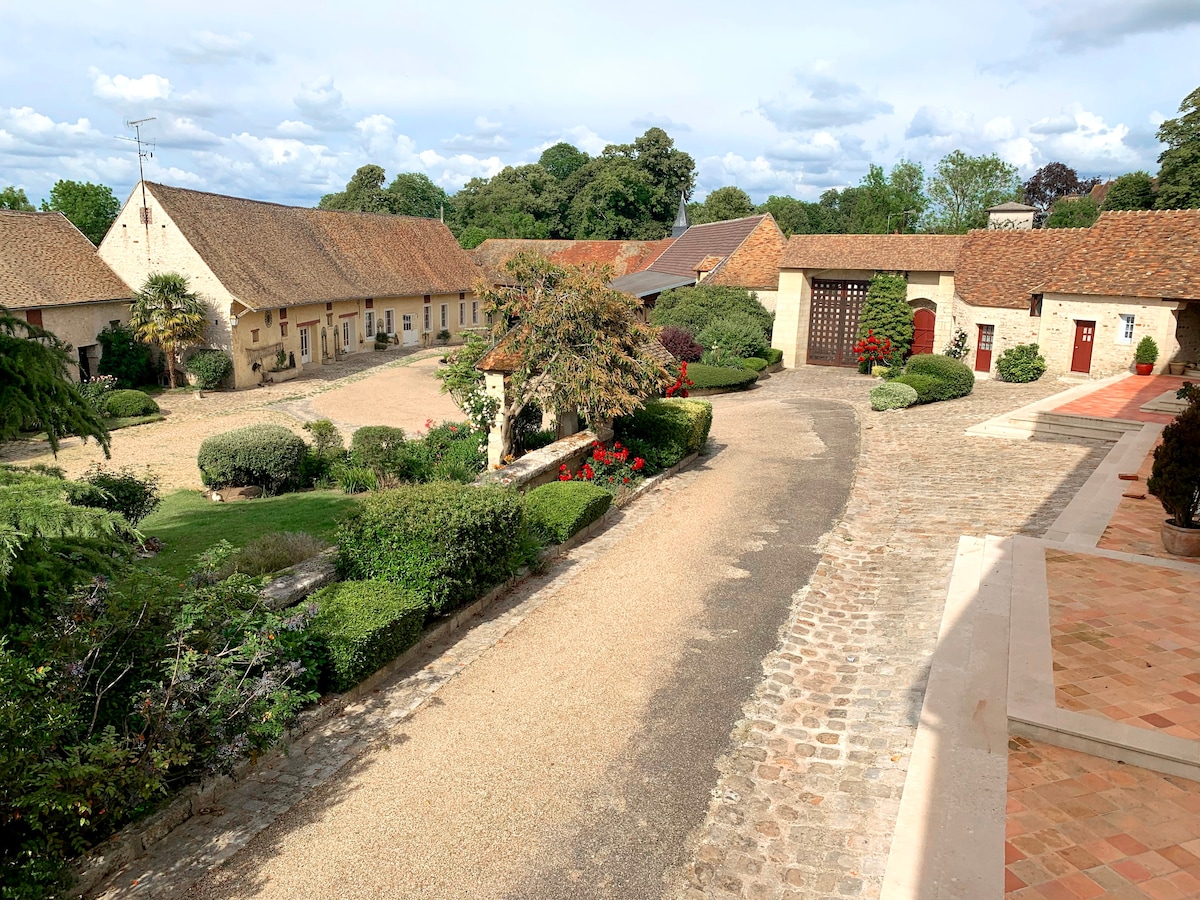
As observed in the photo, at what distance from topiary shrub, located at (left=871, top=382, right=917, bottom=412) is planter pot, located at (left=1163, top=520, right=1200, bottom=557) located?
13734mm

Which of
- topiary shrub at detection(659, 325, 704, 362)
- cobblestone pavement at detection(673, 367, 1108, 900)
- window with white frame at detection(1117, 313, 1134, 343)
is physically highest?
window with white frame at detection(1117, 313, 1134, 343)

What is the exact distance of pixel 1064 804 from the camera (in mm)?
5574

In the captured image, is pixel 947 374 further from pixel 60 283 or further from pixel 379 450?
pixel 60 283

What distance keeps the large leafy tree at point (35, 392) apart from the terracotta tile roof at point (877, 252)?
2956 centimetres

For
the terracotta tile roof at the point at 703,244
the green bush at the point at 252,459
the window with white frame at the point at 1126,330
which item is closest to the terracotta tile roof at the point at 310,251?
the terracotta tile roof at the point at 703,244

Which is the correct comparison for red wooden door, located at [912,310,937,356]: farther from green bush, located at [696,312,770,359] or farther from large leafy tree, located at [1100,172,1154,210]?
large leafy tree, located at [1100,172,1154,210]

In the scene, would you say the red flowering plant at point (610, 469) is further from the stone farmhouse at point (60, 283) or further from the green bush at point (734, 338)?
the stone farmhouse at point (60, 283)

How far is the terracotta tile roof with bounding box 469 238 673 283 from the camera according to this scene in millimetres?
50906

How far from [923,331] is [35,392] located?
3045 cm

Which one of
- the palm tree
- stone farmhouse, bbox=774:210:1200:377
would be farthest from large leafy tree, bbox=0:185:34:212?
stone farmhouse, bbox=774:210:1200:377

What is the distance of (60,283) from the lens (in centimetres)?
2755

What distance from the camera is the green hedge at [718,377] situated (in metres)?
28.8

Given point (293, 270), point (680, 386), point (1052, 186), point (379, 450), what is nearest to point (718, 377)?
point (680, 386)

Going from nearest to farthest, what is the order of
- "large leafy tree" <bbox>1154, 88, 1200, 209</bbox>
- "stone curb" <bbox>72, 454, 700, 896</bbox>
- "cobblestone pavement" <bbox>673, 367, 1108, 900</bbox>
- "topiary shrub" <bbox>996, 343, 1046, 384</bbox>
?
"stone curb" <bbox>72, 454, 700, 896</bbox>, "cobblestone pavement" <bbox>673, 367, 1108, 900</bbox>, "topiary shrub" <bbox>996, 343, 1046, 384</bbox>, "large leafy tree" <bbox>1154, 88, 1200, 209</bbox>
